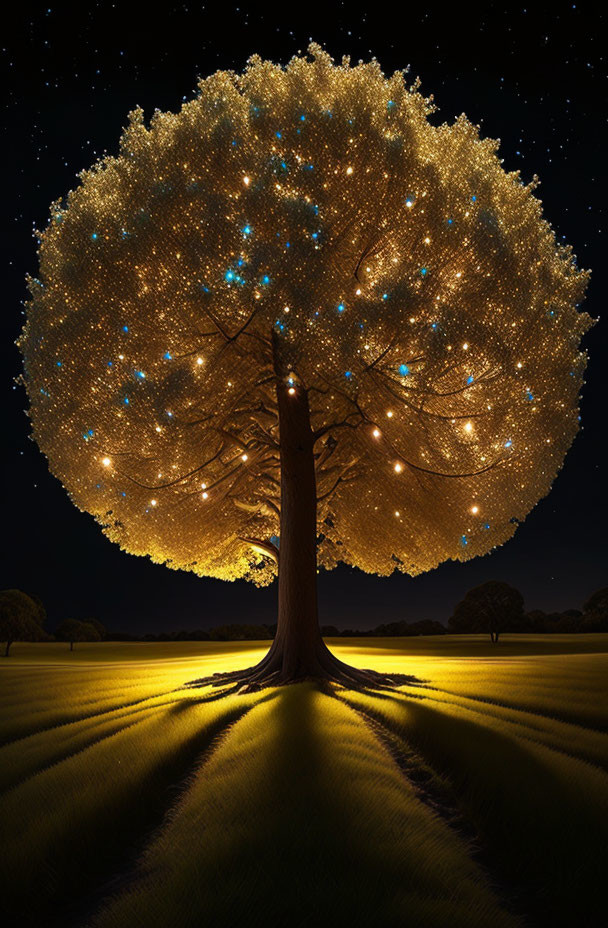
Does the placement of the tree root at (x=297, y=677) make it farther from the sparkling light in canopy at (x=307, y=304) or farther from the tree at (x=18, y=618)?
the tree at (x=18, y=618)

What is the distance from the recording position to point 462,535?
1708cm

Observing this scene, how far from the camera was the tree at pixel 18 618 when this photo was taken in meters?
34.8

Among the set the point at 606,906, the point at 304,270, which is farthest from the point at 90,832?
the point at 304,270

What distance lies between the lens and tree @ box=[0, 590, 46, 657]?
3475 centimetres

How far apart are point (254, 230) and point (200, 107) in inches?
136

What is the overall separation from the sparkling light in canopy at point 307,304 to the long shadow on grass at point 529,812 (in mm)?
6852

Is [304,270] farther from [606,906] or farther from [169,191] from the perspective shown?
[606,906]

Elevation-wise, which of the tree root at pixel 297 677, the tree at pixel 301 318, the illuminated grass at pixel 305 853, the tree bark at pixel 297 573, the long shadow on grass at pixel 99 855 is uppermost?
the tree at pixel 301 318

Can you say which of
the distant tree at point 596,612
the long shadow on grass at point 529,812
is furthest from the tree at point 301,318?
the distant tree at point 596,612

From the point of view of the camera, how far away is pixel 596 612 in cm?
4012

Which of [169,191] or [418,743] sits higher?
[169,191]

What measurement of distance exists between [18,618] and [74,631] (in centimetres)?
875

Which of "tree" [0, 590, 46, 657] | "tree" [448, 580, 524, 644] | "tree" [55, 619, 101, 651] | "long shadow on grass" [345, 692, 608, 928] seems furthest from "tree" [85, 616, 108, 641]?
"long shadow on grass" [345, 692, 608, 928]

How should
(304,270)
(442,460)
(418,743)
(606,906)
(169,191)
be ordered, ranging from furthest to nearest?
1. (442,460)
2. (169,191)
3. (304,270)
4. (418,743)
5. (606,906)
